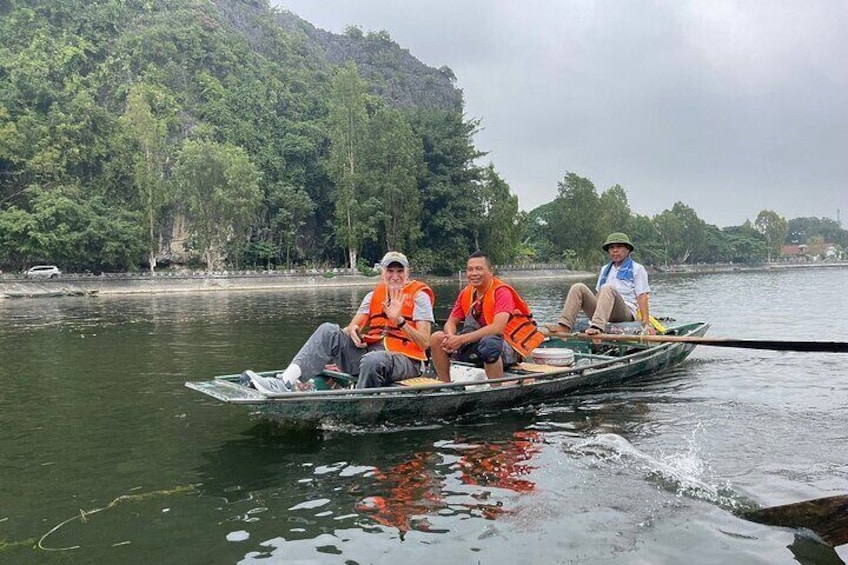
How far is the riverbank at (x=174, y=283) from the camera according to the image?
4212 centimetres

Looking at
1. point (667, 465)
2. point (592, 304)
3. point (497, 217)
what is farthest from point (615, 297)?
point (497, 217)

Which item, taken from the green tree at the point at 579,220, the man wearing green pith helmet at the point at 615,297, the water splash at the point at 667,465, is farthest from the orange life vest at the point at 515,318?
the green tree at the point at 579,220

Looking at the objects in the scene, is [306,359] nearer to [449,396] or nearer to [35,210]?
[449,396]

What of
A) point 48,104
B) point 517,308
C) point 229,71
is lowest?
point 517,308

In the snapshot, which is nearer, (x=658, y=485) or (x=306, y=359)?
(x=658, y=485)

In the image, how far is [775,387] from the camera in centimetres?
1001

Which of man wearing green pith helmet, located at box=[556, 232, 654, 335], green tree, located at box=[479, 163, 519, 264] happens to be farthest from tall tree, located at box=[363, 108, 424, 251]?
man wearing green pith helmet, located at box=[556, 232, 654, 335]

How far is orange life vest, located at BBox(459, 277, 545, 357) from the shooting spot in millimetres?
8352

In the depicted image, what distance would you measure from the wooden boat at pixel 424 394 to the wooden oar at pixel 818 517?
3432 millimetres

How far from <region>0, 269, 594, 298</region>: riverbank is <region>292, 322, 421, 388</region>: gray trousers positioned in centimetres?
4071

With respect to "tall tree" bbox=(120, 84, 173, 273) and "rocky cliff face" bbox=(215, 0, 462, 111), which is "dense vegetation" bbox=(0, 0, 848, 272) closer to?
"tall tree" bbox=(120, 84, 173, 273)

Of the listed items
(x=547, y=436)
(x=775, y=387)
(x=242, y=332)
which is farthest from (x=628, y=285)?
(x=242, y=332)

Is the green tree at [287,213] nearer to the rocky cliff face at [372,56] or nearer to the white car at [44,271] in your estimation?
the white car at [44,271]

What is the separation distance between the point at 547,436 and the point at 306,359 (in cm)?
313
